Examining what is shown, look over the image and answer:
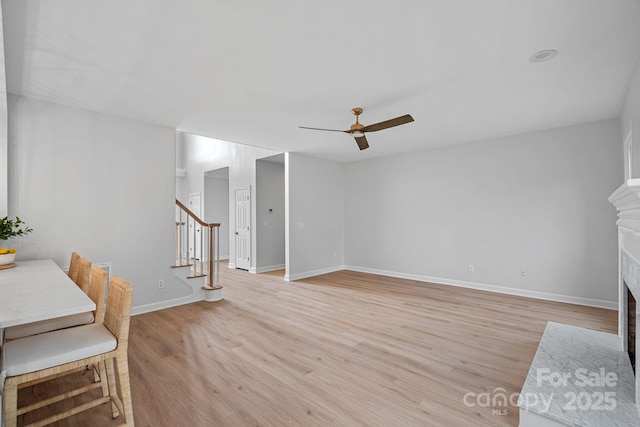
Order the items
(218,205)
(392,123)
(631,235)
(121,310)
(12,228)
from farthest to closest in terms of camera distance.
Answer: (218,205), (392,123), (12,228), (631,235), (121,310)

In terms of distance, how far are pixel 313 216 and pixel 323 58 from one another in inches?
179

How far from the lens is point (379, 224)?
22.7 feet

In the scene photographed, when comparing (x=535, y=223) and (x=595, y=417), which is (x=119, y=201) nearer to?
(x=595, y=417)

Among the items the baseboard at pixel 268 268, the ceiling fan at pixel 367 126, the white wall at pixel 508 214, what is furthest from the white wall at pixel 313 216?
the ceiling fan at pixel 367 126

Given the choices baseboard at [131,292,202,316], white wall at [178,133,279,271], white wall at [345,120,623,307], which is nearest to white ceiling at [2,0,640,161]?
white wall at [345,120,623,307]

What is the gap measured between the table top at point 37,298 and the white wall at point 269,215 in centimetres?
486

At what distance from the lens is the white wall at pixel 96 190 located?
3393mm

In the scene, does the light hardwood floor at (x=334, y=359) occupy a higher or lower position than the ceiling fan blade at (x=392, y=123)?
lower

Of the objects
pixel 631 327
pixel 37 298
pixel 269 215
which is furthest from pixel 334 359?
pixel 269 215

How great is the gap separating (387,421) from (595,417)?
3.86 ft

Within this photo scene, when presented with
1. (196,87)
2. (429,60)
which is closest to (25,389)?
(196,87)

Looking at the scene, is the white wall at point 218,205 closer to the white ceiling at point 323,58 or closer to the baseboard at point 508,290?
the baseboard at point 508,290

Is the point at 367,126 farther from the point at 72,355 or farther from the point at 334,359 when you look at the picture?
the point at 72,355

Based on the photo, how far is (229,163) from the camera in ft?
26.2
